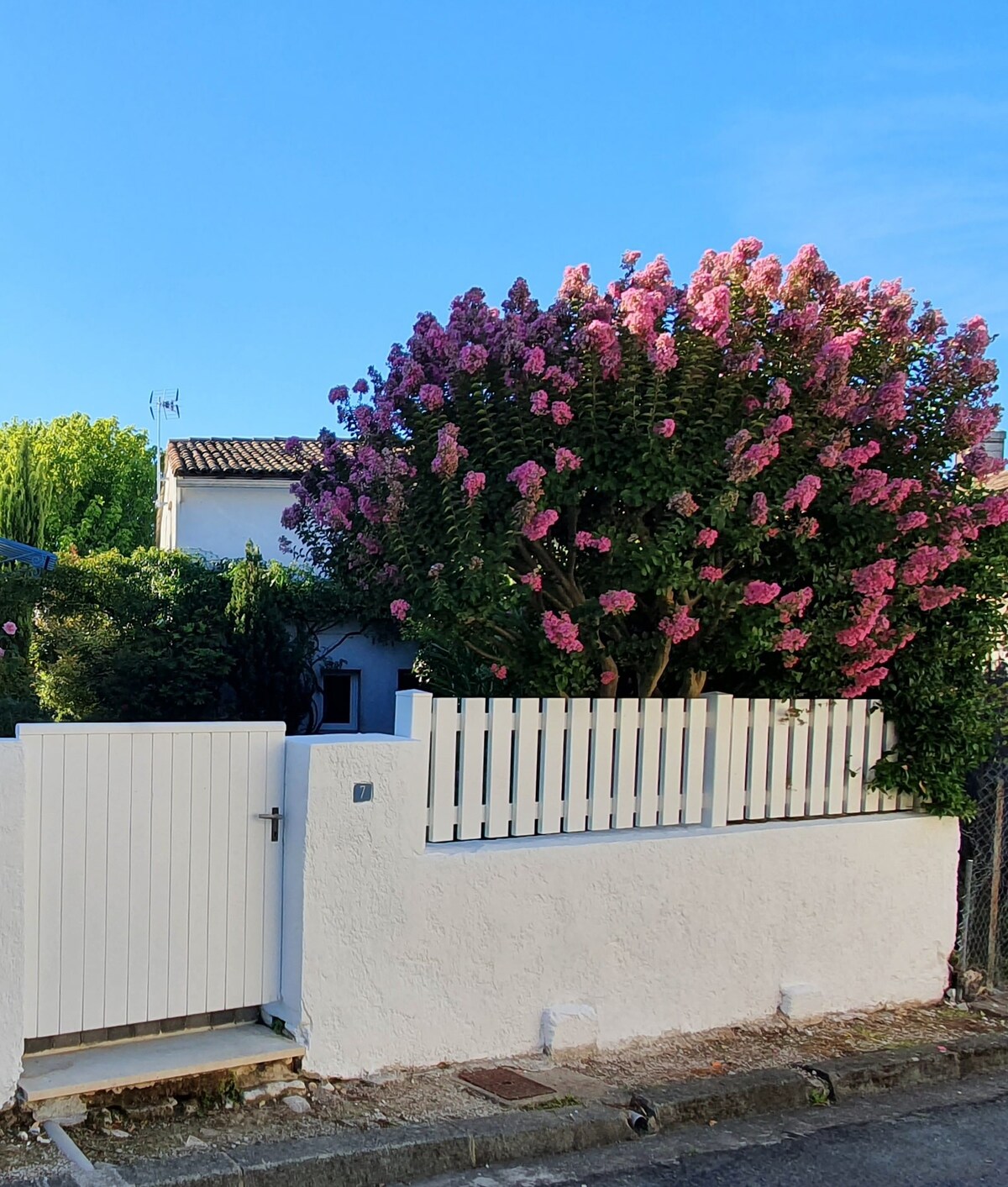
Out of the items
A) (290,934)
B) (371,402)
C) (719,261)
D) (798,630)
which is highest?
(719,261)

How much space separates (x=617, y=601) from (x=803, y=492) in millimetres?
1100

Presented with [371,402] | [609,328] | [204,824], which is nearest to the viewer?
[204,824]

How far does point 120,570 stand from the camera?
47.8 feet

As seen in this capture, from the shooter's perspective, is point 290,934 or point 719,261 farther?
point 719,261

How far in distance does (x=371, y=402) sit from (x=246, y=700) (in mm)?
8413

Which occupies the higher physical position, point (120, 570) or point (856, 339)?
point (856, 339)

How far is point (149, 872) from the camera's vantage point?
472 centimetres

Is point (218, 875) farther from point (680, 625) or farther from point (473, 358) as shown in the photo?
point (473, 358)

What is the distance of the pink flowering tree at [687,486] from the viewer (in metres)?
5.78

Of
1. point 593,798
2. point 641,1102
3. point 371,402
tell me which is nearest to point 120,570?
point 371,402

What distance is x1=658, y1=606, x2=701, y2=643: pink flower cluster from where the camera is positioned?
598cm

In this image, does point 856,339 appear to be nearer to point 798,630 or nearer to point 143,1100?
point 798,630

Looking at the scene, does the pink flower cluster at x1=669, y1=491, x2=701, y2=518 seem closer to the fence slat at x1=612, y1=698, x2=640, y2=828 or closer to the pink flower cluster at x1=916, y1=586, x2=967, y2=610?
the fence slat at x1=612, y1=698, x2=640, y2=828

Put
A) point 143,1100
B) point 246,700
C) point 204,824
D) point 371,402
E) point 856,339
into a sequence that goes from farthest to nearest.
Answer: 1. point 246,700
2. point 371,402
3. point 856,339
4. point 204,824
5. point 143,1100
